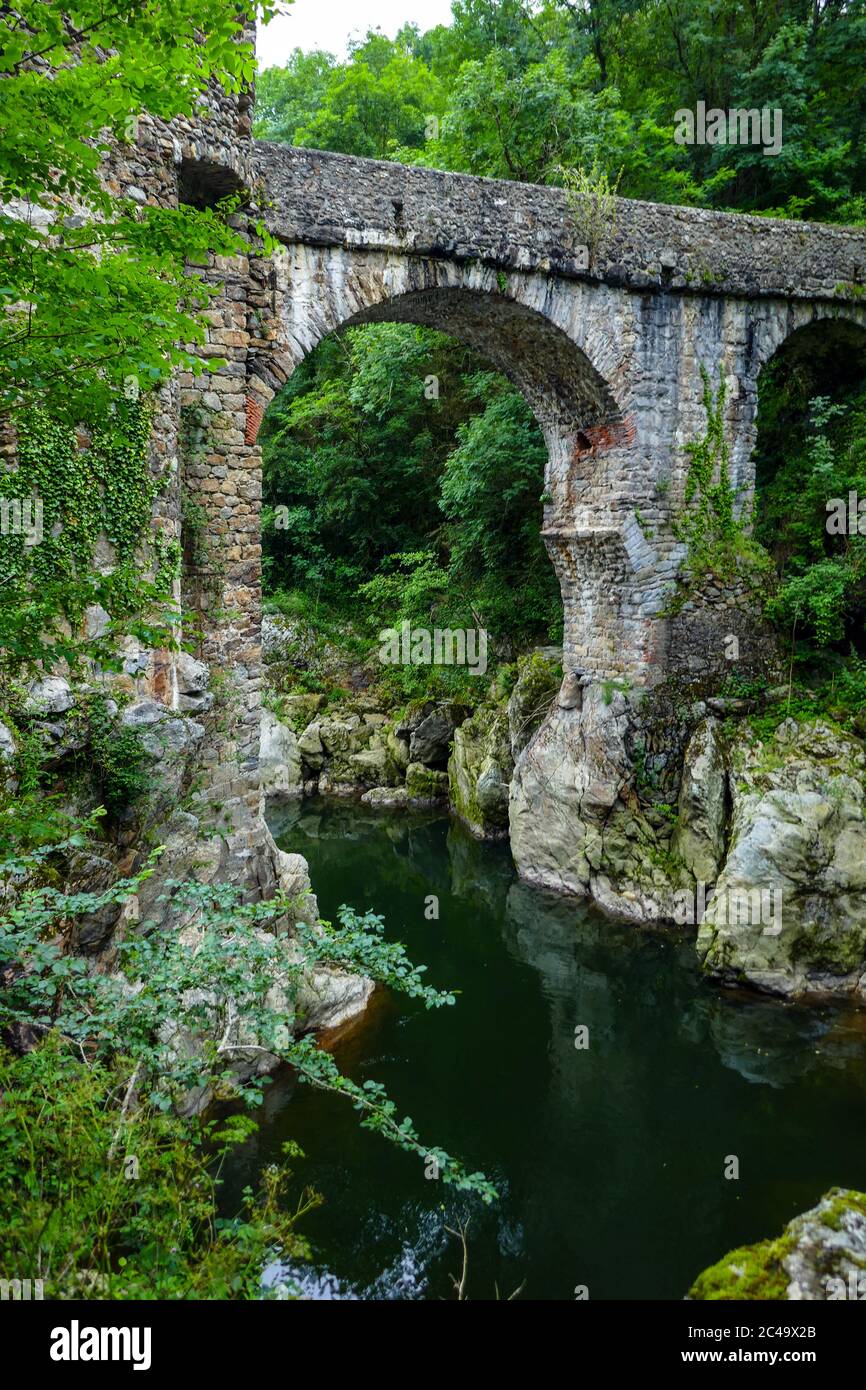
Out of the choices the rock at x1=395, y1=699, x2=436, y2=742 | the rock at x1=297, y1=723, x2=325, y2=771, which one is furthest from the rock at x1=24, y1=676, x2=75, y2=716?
the rock at x1=297, y1=723, x2=325, y2=771

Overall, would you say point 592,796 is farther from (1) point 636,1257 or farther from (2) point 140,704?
(2) point 140,704

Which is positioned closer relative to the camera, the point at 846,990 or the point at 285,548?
the point at 846,990

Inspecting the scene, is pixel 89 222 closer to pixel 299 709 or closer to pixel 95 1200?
pixel 95 1200

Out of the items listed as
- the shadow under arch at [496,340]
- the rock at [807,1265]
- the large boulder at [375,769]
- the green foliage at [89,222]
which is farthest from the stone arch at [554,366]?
Answer: the rock at [807,1265]

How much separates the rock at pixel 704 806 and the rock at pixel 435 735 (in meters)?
5.49

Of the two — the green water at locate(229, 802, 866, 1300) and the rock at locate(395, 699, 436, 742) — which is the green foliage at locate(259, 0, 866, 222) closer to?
the rock at locate(395, 699, 436, 742)

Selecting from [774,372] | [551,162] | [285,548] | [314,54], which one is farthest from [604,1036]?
[314,54]

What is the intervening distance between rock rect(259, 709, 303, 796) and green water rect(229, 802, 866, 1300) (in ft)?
20.2

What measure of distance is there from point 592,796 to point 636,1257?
5331 millimetres

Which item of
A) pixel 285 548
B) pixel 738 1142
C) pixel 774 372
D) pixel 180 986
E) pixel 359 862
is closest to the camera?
pixel 180 986

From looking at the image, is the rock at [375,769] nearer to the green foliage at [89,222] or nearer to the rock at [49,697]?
the rock at [49,697]

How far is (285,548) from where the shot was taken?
19.4 m

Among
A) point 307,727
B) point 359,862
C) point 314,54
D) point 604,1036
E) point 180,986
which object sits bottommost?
point 604,1036

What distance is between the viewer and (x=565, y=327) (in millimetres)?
8883
